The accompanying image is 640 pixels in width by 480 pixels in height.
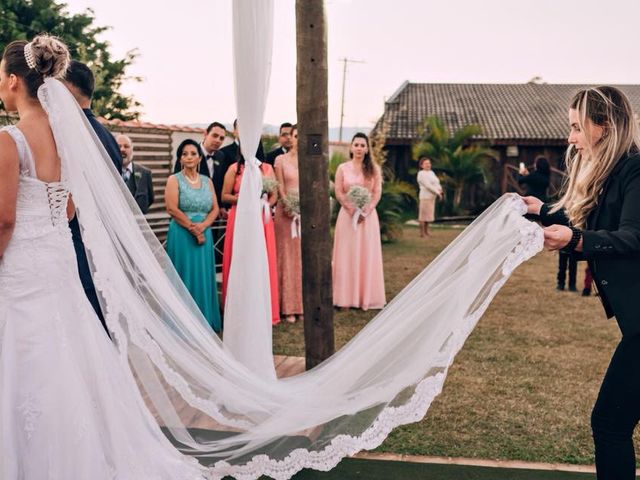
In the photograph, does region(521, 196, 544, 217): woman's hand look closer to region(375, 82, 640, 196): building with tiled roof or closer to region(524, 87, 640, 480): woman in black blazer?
region(524, 87, 640, 480): woman in black blazer

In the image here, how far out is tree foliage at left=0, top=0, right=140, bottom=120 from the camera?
15453mm

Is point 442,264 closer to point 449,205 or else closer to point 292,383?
point 292,383

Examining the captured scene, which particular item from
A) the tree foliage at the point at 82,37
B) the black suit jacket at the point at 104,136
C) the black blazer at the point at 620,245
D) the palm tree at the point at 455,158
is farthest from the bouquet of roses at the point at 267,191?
the palm tree at the point at 455,158

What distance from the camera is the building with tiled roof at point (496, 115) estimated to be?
2905 cm

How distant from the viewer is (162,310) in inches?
135

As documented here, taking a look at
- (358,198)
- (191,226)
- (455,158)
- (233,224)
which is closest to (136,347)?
(191,226)

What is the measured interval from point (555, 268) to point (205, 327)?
419 inches

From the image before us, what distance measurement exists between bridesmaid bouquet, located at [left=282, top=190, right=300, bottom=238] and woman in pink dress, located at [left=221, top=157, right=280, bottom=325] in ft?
0.78

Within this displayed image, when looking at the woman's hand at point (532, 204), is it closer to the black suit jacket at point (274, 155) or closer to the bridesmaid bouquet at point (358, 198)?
the bridesmaid bouquet at point (358, 198)

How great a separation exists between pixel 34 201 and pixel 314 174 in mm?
2182

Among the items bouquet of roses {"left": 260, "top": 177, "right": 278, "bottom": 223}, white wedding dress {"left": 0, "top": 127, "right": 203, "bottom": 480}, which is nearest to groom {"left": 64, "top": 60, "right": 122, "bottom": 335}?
white wedding dress {"left": 0, "top": 127, "right": 203, "bottom": 480}

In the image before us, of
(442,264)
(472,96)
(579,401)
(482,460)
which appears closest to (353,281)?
(579,401)

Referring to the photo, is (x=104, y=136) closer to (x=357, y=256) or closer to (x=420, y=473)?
(x=420, y=473)

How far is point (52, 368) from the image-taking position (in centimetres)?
294
